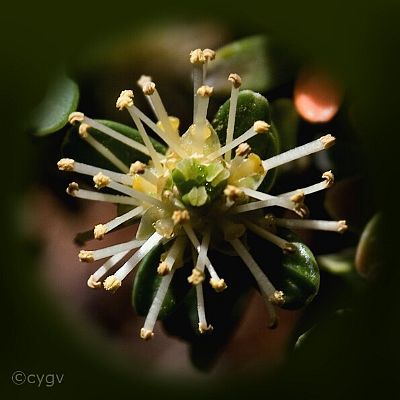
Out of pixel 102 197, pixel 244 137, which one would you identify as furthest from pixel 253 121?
pixel 102 197

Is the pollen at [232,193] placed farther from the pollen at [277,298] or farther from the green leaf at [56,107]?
the green leaf at [56,107]

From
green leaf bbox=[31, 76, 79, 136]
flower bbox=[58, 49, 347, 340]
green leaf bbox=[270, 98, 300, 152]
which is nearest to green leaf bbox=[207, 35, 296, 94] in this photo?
green leaf bbox=[270, 98, 300, 152]

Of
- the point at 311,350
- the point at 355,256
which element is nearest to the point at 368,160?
the point at 355,256

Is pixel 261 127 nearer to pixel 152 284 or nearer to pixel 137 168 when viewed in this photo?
pixel 137 168

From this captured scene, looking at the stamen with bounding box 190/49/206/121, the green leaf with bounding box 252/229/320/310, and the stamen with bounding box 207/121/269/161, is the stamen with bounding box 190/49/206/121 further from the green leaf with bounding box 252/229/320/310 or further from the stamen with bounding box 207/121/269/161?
the green leaf with bounding box 252/229/320/310

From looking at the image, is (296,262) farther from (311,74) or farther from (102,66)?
(102,66)
